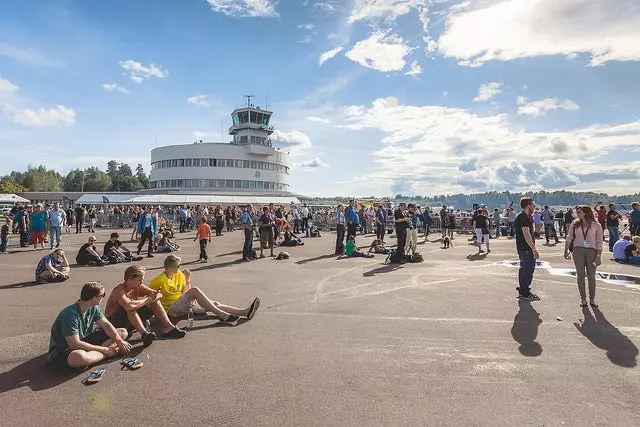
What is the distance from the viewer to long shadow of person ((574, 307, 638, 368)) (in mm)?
4809

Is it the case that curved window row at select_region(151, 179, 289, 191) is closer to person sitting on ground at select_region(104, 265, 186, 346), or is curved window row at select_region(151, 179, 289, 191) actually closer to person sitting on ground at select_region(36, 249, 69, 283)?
person sitting on ground at select_region(36, 249, 69, 283)

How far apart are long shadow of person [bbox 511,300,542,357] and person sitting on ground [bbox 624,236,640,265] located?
24.2ft

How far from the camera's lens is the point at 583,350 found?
16.8 ft

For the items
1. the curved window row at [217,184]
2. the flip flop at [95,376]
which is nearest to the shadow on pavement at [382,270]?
the flip flop at [95,376]

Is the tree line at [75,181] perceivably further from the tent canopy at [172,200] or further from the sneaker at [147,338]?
the sneaker at [147,338]

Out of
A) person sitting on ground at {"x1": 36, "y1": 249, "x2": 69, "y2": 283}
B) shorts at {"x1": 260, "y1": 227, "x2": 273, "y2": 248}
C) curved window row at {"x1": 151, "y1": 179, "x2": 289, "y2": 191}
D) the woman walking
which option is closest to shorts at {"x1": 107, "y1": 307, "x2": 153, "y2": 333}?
person sitting on ground at {"x1": 36, "y1": 249, "x2": 69, "y2": 283}

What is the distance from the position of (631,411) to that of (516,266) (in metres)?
9.07

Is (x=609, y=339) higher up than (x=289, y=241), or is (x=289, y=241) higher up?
(x=289, y=241)

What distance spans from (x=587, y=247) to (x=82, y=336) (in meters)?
8.02

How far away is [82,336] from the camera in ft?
15.4

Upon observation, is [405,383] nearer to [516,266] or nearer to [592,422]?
[592,422]

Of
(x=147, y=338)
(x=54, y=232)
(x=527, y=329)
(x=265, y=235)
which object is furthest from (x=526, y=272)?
(x=54, y=232)

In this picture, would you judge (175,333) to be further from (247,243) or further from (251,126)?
(251,126)

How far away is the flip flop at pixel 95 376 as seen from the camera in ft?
13.9
